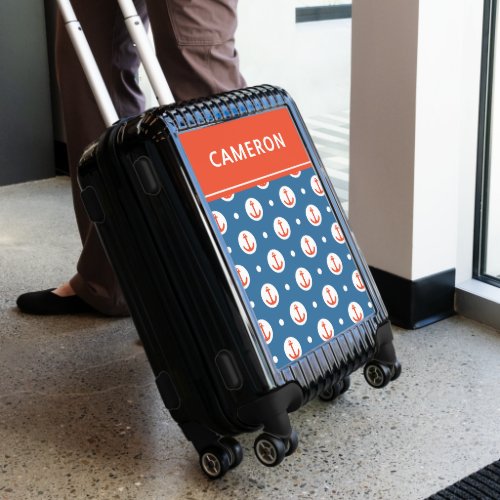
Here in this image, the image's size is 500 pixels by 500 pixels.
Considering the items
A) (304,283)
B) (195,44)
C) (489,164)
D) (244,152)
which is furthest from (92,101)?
(489,164)

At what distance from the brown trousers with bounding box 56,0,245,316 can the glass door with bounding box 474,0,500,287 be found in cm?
52

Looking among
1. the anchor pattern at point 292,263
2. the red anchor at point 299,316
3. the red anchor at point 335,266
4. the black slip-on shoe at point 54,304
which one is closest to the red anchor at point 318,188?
the anchor pattern at point 292,263

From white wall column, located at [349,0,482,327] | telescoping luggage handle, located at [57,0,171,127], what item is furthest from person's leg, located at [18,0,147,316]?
white wall column, located at [349,0,482,327]

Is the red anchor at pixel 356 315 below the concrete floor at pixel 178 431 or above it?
above

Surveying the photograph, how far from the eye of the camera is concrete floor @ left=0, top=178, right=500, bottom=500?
1.40m

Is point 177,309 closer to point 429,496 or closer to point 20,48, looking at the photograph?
point 429,496

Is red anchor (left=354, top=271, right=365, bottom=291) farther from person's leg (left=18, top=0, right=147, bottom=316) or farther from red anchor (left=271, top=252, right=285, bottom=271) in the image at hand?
person's leg (left=18, top=0, right=147, bottom=316)

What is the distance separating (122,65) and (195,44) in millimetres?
298

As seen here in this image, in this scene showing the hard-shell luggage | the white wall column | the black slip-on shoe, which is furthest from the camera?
the black slip-on shoe

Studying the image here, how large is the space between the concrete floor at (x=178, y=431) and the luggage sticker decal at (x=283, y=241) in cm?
20

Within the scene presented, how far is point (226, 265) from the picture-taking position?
1297 millimetres

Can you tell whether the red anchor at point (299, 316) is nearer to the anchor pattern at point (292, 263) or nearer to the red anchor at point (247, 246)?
the anchor pattern at point (292, 263)

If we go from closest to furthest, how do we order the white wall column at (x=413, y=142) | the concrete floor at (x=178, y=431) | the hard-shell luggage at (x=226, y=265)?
the hard-shell luggage at (x=226, y=265), the concrete floor at (x=178, y=431), the white wall column at (x=413, y=142)

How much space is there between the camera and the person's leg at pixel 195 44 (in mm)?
1598
